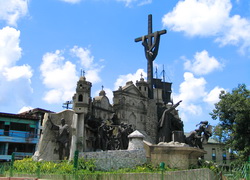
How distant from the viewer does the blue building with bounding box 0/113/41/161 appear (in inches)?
1435

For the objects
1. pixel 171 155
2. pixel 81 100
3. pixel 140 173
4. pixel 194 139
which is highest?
pixel 81 100

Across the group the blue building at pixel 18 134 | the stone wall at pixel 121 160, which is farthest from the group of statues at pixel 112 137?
the blue building at pixel 18 134

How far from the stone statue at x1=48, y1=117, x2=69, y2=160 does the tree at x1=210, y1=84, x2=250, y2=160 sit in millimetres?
15052

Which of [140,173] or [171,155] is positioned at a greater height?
[171,155]

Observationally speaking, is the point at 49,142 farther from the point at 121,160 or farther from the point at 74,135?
the point at 121,160

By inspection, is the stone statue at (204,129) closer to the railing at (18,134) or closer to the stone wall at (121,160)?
the stone wall at (121,160)

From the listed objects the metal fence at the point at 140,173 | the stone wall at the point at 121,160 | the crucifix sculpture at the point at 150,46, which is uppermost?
the crucifix sculpture at the point at 150,46

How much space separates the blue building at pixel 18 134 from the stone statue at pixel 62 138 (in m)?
18.0

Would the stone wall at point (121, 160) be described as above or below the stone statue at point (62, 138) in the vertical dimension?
below

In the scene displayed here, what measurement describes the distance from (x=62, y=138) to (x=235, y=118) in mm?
15746

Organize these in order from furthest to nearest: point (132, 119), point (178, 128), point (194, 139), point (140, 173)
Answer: point (132, 119) < point (178, 128) < point (194, 139) < point (140, 173)

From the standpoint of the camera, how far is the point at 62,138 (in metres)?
19.8

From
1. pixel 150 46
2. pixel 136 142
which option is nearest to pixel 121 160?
pixel 136 142

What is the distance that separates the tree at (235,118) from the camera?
26406 millimetres
